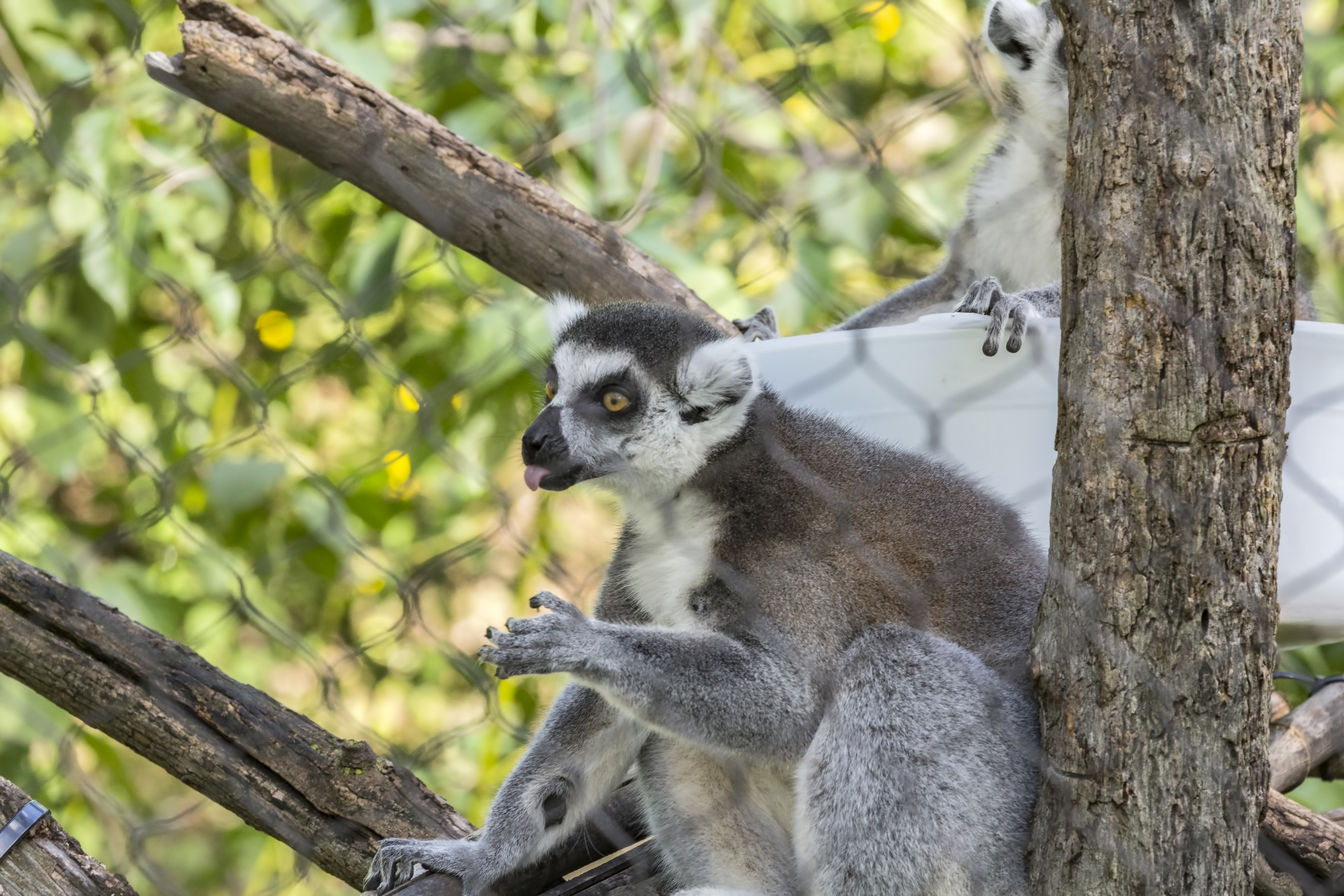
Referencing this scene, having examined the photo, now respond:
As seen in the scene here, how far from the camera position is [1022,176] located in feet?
7.18

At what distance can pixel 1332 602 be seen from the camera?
4.93ft

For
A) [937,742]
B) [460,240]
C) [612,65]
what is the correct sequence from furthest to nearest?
[612,65] → [460,240] → [937,742]

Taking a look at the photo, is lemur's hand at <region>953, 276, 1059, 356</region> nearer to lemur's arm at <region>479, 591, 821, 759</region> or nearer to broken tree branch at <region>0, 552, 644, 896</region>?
lemur's arm at <region>479, 591, 821, 759</region>

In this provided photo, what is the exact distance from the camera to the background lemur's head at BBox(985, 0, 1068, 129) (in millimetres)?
2104

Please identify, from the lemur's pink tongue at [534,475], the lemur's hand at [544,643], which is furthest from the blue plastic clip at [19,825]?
the lemur's pink tongue at [534,475]

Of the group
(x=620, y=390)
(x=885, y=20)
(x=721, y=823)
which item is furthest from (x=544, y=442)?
(x=885, y=20)

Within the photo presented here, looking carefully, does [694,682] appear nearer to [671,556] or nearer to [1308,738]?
[671,556]

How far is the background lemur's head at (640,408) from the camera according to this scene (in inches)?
64.5

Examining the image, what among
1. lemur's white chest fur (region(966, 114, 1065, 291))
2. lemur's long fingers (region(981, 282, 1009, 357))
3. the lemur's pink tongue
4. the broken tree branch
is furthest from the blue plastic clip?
lemur's white chest fur (region(966, 114, 1065, 291))

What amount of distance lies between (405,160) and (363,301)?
10.8 inches

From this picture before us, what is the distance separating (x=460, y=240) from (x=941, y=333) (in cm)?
92

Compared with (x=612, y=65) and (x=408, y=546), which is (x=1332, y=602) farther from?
(x=408, y=546)

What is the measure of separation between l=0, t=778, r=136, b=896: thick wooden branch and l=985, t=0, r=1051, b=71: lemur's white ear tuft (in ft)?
5.84

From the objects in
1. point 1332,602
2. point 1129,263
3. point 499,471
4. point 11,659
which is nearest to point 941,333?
point 1129,263
